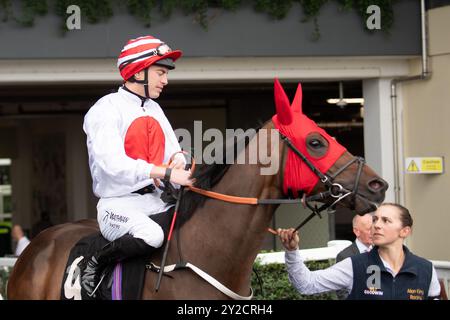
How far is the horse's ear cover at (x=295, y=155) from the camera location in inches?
157

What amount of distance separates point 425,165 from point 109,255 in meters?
6.22

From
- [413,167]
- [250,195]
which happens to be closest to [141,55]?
[250,195]

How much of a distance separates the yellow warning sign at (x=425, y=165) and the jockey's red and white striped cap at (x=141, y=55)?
5.81 m

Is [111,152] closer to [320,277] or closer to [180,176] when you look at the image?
[180,176]

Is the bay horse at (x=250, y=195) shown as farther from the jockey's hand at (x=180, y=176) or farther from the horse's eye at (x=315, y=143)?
the jockey's hand at (x=180, y=176)

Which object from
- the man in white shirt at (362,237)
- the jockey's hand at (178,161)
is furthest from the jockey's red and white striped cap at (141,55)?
the man in white shirt at (362,237)

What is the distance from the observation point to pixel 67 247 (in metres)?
4.79

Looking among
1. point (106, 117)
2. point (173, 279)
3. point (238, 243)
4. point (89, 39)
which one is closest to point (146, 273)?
point (173, 279)

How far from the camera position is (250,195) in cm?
405

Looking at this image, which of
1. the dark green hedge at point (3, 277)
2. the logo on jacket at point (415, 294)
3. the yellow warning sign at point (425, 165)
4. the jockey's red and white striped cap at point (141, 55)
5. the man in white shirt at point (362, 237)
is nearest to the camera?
the logo on jacket at point (415, 294)

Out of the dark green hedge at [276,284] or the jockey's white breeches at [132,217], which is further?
the dark green hedge at [276,284]

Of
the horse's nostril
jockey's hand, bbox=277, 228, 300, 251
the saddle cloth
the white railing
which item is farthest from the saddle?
the white railing
